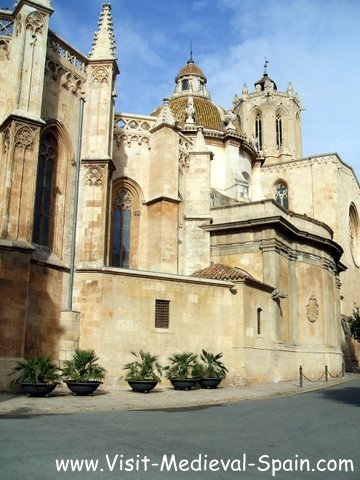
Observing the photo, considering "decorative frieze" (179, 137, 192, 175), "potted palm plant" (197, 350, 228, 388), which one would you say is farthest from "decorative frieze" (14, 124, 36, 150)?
"decorative frieze" (179, 137, 192, 175)

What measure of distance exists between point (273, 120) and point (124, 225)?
44867mm

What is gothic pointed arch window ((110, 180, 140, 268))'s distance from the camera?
81.3ft

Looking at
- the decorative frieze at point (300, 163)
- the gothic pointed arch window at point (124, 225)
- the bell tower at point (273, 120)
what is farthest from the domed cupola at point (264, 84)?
the gothic pointed arch window at point (124, 225)

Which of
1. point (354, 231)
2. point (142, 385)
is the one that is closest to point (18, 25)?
point (142, 385)

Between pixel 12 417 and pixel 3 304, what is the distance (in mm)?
5151

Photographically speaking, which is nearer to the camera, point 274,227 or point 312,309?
point 274,227

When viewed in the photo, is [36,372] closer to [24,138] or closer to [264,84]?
[24,138]

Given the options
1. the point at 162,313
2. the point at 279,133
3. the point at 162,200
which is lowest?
the point at 162,313

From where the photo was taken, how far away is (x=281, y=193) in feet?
161

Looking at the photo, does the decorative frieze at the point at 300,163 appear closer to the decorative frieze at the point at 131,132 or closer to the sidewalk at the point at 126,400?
the decorative frieze at the point at 131,132

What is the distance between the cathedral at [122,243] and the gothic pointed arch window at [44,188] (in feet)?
0.18

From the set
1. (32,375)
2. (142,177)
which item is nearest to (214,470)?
(32,375)

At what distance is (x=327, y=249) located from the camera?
31.0 metres

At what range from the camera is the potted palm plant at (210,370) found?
1855 centimetres
